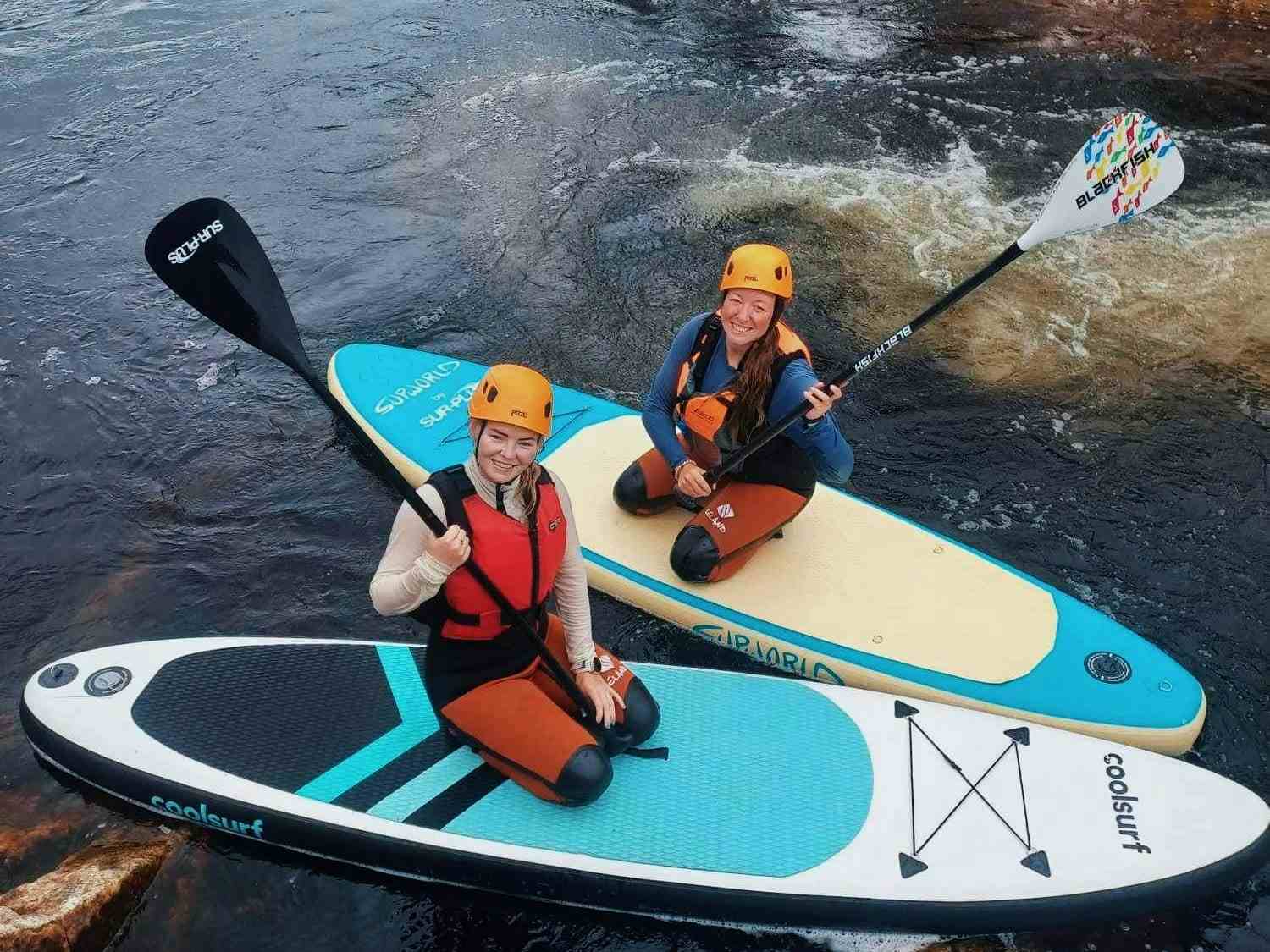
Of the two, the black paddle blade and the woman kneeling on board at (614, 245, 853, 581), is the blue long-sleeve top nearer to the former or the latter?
the woman kneeling on board at (614, 245, 853, 581)

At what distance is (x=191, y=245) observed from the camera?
2.93 m

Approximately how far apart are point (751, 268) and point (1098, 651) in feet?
6.53

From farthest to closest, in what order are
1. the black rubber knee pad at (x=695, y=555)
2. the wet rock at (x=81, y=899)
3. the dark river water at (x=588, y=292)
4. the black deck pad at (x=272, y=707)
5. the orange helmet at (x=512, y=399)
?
the dark river water at (x=588, y=292), the black rubber knee pad at (x=695, y=555), the black deck pad at (x=272, y=707), the wet rock at (x=81, y=899), the orange helmet at (x=512, y=399)

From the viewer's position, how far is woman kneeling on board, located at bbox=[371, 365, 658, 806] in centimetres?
286

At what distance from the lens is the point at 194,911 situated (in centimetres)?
354

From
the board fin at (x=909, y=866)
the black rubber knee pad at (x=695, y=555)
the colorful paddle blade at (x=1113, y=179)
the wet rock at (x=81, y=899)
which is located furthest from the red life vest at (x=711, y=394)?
the wet rock at (x=81, y=899)

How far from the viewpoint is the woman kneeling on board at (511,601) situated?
2.86 m

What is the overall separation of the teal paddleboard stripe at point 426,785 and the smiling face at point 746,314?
1.75 meters

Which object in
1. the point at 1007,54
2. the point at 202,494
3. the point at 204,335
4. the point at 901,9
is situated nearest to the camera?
the point at 202,494

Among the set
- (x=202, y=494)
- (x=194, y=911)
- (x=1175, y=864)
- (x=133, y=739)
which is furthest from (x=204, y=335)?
(x=1175, y=864)

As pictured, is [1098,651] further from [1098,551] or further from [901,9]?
[901,9]

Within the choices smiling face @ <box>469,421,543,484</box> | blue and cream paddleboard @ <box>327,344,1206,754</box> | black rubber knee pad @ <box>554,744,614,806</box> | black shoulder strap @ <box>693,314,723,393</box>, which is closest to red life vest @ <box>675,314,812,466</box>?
black shoulder strap @ <box>693,314,723,393</box>

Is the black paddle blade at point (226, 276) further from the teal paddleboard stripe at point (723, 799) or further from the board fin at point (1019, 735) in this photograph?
the board fin at point (1019, 735)

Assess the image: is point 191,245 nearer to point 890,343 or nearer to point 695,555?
point 695,555
